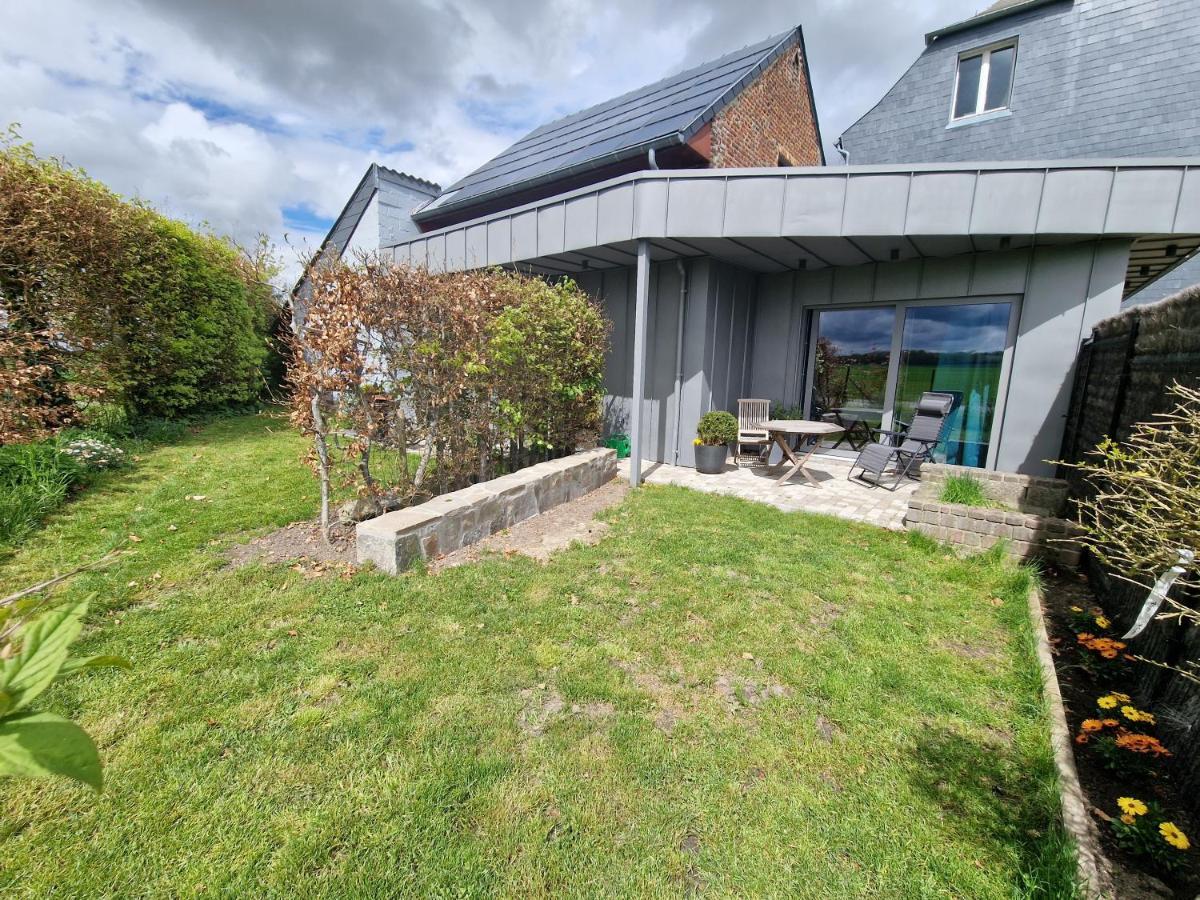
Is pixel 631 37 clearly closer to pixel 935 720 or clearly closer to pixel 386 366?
pixel 386 366

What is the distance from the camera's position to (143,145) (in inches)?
2076

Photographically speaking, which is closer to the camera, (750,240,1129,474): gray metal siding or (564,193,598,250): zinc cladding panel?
(750,240,1129,474): gray metal siding

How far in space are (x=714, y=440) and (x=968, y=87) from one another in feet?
34.1

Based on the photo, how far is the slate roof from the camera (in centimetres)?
814

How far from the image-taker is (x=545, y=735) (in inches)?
92.8

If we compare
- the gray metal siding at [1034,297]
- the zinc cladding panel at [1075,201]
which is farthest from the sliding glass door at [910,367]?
the zinc cladding panel at [1075,201]

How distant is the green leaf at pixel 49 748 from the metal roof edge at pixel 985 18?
1545cm

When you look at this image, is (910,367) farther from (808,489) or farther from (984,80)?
(984,80)

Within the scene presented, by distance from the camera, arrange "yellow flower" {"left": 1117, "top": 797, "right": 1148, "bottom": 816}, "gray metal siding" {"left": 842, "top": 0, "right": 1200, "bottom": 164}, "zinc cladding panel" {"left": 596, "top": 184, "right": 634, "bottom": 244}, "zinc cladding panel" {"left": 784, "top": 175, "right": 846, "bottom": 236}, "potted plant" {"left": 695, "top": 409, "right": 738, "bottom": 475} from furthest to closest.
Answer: "gray metal siding" {"left": 842, "top": 0, "right": 1200, "bottom": 164}
"potted plant" {"left": 695, "top": 409, "right": 738, "bottom": 475}
"zinc cladding panel" {"left": 596, "top": 184, "right": 634, "bottom": 244}
"zinc cladding panel" {"left": 784, "top": 175, "right": 846, "bottom": 236}
"yellow flower" {"left": 1117, "top": 797, "right": 1148, "bottom": 816}

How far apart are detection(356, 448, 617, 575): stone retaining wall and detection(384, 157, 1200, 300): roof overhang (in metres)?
2.22

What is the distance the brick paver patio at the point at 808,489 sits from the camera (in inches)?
226

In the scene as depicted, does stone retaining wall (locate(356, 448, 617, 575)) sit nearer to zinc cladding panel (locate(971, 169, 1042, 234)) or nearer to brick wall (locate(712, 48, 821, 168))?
zinc cladding panel (locate(971, 169, 1042, 234))

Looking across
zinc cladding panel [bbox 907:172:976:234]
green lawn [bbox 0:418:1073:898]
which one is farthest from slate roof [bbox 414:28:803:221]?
green lawn [bbox 0:418:1073:898]

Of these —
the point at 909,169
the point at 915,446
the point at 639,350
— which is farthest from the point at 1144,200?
the point at 639,350
